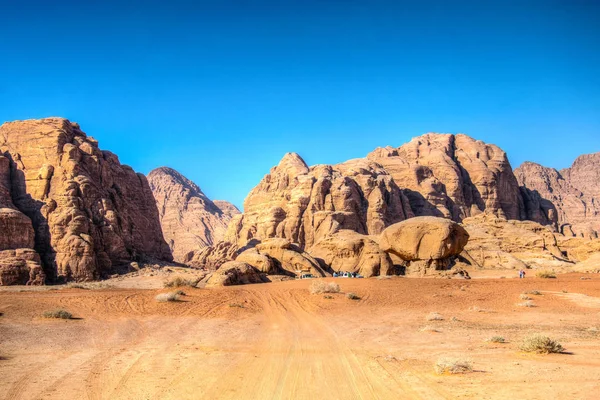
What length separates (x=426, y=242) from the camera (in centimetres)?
3650

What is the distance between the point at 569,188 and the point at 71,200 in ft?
445

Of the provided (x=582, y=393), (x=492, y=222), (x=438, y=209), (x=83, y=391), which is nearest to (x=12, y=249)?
(x=83, y=391)

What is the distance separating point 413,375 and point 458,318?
935 centimetres

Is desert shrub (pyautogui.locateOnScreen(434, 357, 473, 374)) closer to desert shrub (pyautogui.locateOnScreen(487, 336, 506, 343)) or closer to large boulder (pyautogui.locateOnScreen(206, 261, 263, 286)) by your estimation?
desert shrub (pyautogui.locateOnScreen(487, 336, 506, 343))

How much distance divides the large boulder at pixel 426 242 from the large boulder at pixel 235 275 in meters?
11.9

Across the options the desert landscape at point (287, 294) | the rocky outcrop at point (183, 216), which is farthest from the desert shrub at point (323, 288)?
the rocky outcrop at point (183, 216)

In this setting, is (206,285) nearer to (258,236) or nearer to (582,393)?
(582,393)

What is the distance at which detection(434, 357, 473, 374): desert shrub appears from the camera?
888cm

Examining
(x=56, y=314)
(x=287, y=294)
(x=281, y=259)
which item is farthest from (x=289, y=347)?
(x=281, y=259)

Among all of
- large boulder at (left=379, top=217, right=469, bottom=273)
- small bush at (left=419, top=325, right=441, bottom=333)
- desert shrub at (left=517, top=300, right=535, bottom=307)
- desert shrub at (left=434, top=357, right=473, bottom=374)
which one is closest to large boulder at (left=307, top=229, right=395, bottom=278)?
large boulder at (left=379, top=217, right=469, bottom=273)

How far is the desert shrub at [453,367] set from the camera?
888 cm

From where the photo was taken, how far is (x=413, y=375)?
8.92 meters

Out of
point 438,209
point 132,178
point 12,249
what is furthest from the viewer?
point 438,209

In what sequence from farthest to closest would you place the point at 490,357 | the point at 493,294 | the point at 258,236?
the point at 258,236, the point at 493,294, the point at 490,357
